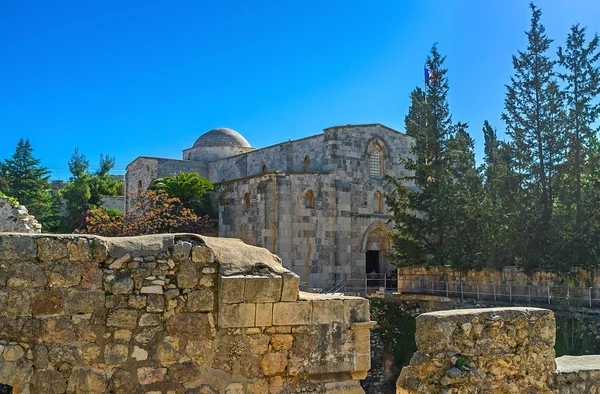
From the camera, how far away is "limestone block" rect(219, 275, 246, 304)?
Answer: 15.6 ft

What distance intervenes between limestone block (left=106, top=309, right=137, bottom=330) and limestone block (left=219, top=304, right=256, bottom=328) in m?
0.72

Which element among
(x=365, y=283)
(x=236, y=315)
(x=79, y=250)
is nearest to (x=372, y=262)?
(x=365, y=283)

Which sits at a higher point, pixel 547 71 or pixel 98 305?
pixel 547 71

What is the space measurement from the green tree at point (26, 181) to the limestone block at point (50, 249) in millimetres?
40802

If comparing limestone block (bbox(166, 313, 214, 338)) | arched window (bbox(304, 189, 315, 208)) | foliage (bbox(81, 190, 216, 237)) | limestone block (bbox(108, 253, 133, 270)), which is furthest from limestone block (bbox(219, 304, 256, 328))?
arched window (bbox(304, 189, 315, 208))

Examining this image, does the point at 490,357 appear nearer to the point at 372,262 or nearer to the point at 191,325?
the point at 191,325

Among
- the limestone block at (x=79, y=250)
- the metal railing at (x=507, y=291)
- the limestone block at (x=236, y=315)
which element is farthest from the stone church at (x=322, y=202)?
the limestone block at (x=79, y=250)

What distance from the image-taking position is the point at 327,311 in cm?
510

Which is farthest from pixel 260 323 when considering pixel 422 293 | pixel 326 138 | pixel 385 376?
pixel 326 138

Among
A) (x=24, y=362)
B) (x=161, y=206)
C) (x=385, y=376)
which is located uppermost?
(x=161, y=206)

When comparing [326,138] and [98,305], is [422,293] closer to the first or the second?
[326,138]

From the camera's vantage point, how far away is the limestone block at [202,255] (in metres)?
4.74

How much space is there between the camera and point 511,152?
20.5 meters

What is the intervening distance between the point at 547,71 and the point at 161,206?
695 inches
